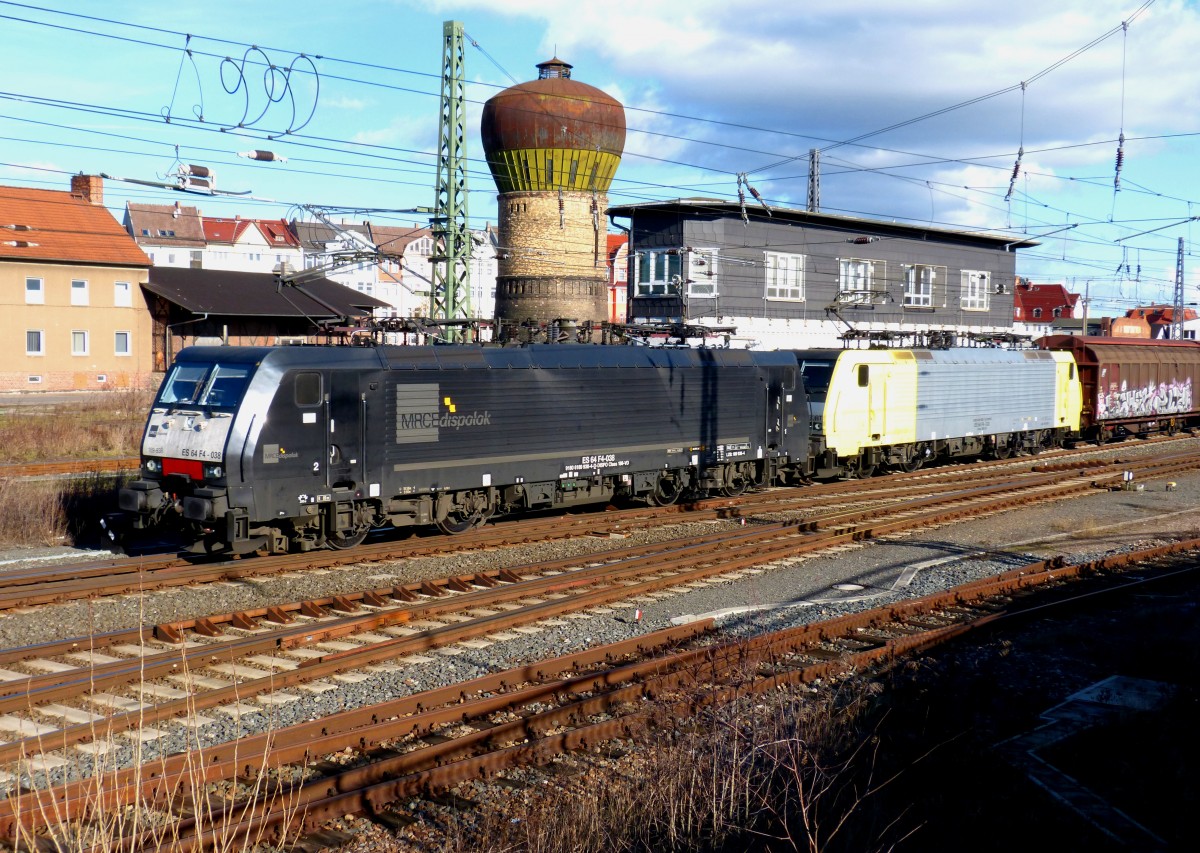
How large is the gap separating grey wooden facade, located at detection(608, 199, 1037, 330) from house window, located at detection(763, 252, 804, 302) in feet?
0.13

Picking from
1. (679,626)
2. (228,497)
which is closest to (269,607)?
(228,497)

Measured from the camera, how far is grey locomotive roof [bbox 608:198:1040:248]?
3928 centimetres

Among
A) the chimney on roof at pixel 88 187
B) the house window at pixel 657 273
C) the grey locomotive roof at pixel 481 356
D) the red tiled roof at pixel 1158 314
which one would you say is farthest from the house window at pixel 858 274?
the red tiled roof at pixel 1158 314

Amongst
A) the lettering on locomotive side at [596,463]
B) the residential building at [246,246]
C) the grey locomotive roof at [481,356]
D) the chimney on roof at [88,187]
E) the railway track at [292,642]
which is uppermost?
the residential building at [246,246]

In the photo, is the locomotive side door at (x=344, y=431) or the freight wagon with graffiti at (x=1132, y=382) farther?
the freight wagon with graffiti at (x=1132, y=382)

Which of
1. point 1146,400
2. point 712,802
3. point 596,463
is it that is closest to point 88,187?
point 596,463

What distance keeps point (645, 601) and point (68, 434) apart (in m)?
18.6

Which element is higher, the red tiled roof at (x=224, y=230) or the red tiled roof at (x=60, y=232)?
the red tiled roof at (x=224, y=230)

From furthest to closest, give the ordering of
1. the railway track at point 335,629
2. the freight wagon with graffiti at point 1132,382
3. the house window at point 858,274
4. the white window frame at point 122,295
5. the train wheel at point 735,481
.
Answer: the white window frame at point 122,295, the house window at point 858,274, the freight wagon with graffiti at point 1132,382, the train wheel at point 735,481, the railway track at point 335,629

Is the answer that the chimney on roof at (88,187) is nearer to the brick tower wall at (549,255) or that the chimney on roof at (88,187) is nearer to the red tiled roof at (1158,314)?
the brick tower wall at (549,255)

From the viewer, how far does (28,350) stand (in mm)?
45344

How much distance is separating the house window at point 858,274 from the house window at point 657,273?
7.97 m

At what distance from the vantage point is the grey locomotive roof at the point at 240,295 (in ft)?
159

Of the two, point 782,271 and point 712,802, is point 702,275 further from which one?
point 712,802
